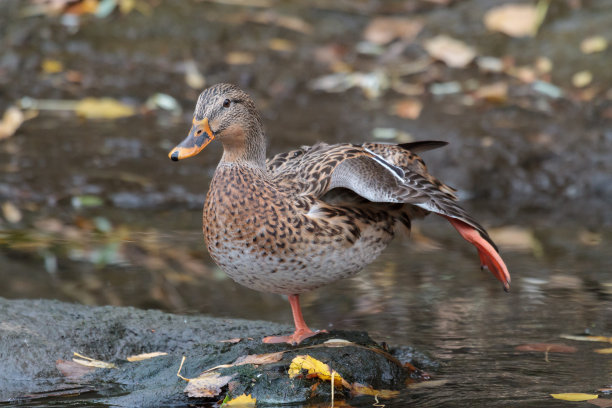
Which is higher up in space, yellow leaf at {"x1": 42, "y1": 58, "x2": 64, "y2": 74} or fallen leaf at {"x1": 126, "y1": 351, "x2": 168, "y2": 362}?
yellow leaf at {"x1": 42, "y1": 58, "x2": 64, "y2": 74}

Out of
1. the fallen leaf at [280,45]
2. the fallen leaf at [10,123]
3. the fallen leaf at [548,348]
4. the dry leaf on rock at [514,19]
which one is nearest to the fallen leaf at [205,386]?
the fallen leaf at [548,348]

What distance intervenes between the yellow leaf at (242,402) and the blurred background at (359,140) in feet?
2.23

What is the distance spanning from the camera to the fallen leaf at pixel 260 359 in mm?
4160

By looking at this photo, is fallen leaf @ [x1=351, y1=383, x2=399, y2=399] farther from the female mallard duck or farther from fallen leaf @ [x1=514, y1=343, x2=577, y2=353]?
fallen leaf @ [x1=514, y1=343, x2=577, y2=353]

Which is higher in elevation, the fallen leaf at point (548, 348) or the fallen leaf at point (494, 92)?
the fallen leaf at point (494, 92)

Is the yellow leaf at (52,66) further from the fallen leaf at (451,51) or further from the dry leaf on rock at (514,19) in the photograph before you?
the dry leaf on rock at (514,19)

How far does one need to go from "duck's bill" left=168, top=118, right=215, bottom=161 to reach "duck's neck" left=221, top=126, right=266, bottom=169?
0.50ft

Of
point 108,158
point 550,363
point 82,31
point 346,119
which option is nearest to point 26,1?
point 82,31

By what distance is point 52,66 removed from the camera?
9672mm

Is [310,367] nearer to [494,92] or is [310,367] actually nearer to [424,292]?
[424,292]

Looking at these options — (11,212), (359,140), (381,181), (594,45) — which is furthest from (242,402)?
(594,45)

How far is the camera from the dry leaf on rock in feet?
33.2

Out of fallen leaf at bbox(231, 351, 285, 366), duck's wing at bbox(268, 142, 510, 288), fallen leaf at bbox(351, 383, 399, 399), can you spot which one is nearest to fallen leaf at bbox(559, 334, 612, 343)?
duck's wing at bbox(268, 142, 510, 288)

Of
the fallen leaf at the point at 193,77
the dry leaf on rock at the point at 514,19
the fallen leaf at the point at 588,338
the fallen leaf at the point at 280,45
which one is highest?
the dry leaf on rock at the point at 514,19
